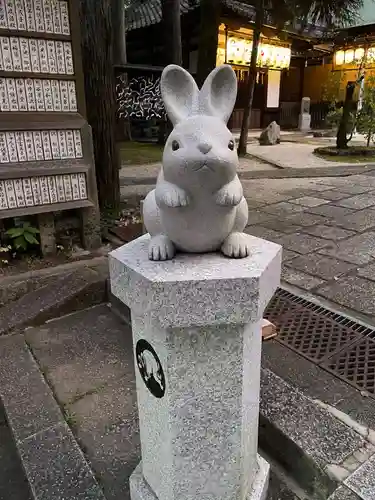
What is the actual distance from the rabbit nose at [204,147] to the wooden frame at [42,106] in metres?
3.11

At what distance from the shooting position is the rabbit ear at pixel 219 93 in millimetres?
1407

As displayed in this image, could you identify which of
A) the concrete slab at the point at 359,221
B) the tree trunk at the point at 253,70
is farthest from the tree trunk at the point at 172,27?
the concrete slab at the point at 359,221

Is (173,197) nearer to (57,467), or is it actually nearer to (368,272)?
(57,467)

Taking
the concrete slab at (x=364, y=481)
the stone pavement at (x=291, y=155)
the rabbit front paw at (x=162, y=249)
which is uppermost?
the rabbit front paw at (x=162, y=249)

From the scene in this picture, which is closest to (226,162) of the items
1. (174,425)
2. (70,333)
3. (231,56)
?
(174,425)

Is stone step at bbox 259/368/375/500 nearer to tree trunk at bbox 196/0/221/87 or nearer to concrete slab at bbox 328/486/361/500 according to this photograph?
concrete slab at bbox 328/486/361/500

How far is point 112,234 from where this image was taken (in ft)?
15.8

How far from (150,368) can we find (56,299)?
7.36 ft

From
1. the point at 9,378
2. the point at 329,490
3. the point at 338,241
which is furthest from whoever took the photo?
the point at 338,241

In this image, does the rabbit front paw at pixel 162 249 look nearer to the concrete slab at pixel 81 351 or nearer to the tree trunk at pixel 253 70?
the concrete slab at pixel 81 351

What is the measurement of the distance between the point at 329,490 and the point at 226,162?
5.03ft

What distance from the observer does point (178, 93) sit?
1443 mm

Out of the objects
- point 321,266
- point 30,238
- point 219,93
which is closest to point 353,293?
point 321,266

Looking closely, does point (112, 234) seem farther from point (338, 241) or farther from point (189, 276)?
point (189, 276)
